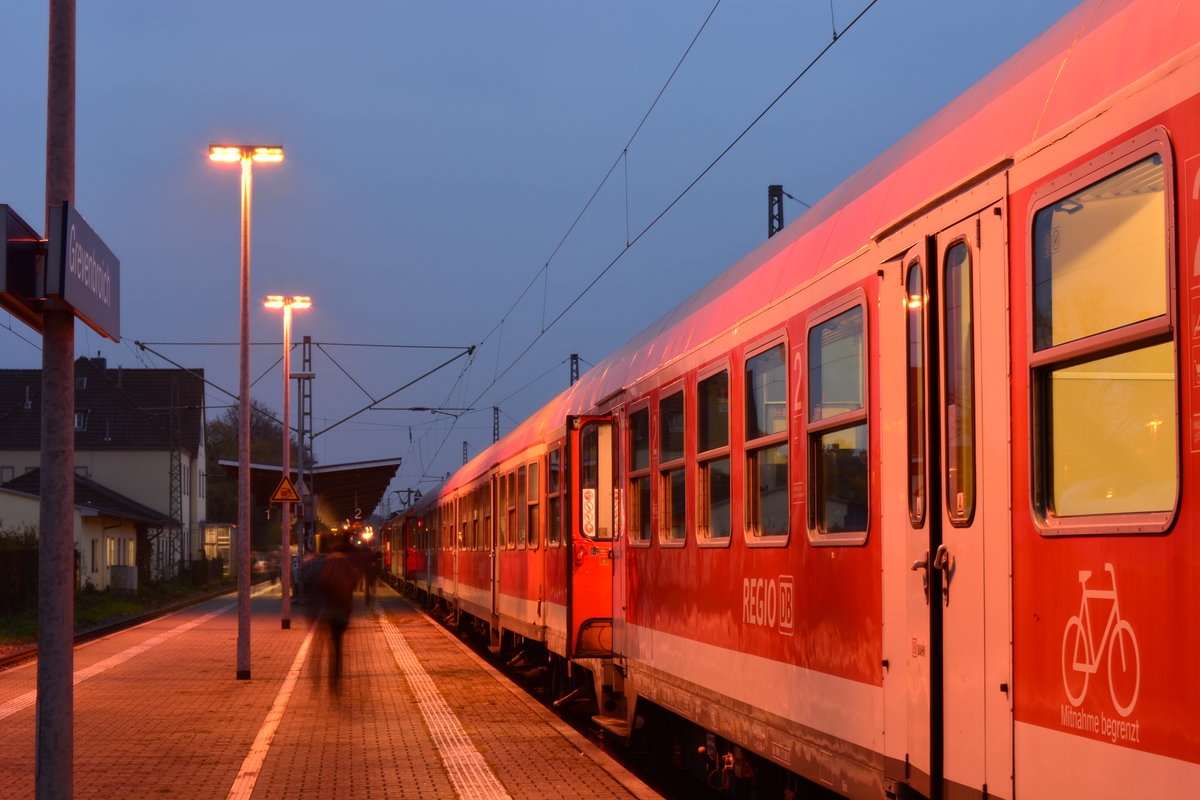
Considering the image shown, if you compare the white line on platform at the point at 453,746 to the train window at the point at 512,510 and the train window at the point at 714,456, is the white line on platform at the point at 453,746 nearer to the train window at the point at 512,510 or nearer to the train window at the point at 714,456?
the train window at the point at 512,510

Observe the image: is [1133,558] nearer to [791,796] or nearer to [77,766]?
[791,796]

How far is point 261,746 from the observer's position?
11617mm

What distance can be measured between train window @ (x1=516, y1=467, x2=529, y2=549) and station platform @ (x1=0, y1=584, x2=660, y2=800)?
163 centimetres

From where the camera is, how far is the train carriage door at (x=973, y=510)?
430 centimetres

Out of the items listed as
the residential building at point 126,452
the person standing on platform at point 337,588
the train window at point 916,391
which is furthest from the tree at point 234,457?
the train window at point 916,391

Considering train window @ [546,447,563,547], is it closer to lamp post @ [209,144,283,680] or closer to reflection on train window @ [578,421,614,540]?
reflection on train window @ [578,421,614,540]

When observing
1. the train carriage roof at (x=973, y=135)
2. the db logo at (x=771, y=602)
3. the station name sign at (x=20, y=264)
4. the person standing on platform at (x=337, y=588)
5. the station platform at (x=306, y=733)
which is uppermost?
the train carriage roof at (x=973, y=135)

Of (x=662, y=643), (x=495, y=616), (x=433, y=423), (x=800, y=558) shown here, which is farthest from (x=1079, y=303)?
(x=433, y=423)

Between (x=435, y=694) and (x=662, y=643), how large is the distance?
7.15m

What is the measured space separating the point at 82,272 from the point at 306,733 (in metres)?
7.47

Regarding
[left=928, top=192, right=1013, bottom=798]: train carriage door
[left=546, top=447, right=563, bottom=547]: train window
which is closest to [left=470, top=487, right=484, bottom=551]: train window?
[left=546, top=447, right=563, bottom=547]: train window

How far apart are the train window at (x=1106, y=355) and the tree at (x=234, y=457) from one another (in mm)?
83738

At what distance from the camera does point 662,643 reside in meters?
9.04

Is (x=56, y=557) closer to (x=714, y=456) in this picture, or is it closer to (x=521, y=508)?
(x=714, y=456)
